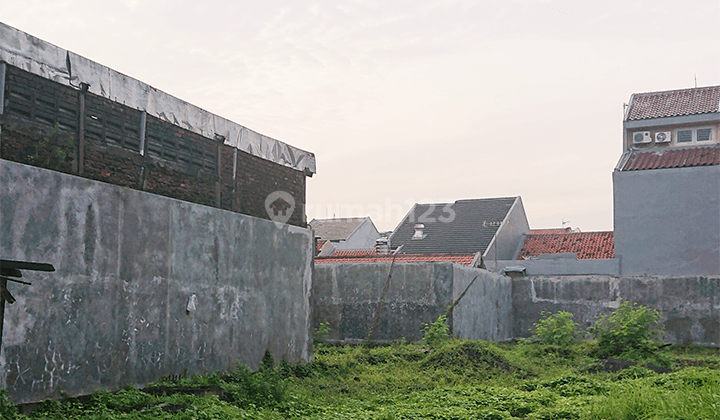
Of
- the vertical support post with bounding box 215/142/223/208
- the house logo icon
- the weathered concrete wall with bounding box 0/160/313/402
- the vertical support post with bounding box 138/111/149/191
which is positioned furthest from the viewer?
the house logo icon

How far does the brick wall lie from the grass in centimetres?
247

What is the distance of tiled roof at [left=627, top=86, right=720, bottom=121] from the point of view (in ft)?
75.6

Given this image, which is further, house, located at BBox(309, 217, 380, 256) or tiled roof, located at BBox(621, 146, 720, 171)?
house, located at BBox(309, 217, 380, 256)

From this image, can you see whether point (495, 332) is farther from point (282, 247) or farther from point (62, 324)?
point (62, 324)

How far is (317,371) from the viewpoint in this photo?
35.4 feet

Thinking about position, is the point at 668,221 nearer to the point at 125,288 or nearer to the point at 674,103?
the point at 674,103

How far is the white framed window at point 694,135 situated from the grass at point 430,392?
38.8 feet

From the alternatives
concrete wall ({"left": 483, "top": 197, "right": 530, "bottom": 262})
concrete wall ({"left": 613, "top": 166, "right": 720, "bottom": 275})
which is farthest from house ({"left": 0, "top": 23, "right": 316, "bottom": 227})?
concrete wall ({"left": 483, "top": 197, "right": 530, "bottom": 262})

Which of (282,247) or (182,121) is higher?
(182,121)

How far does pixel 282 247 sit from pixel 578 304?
9.31m

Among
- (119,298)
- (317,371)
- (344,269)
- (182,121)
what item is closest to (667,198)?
(344,269)

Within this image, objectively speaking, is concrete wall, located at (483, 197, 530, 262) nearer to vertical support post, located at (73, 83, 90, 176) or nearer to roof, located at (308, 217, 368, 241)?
roof, located at (308, 217, 368, 241)

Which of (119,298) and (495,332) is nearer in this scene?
(119,298)

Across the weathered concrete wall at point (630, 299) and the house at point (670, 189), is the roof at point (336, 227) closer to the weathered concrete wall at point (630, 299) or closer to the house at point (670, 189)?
the house at point (670, 189)
